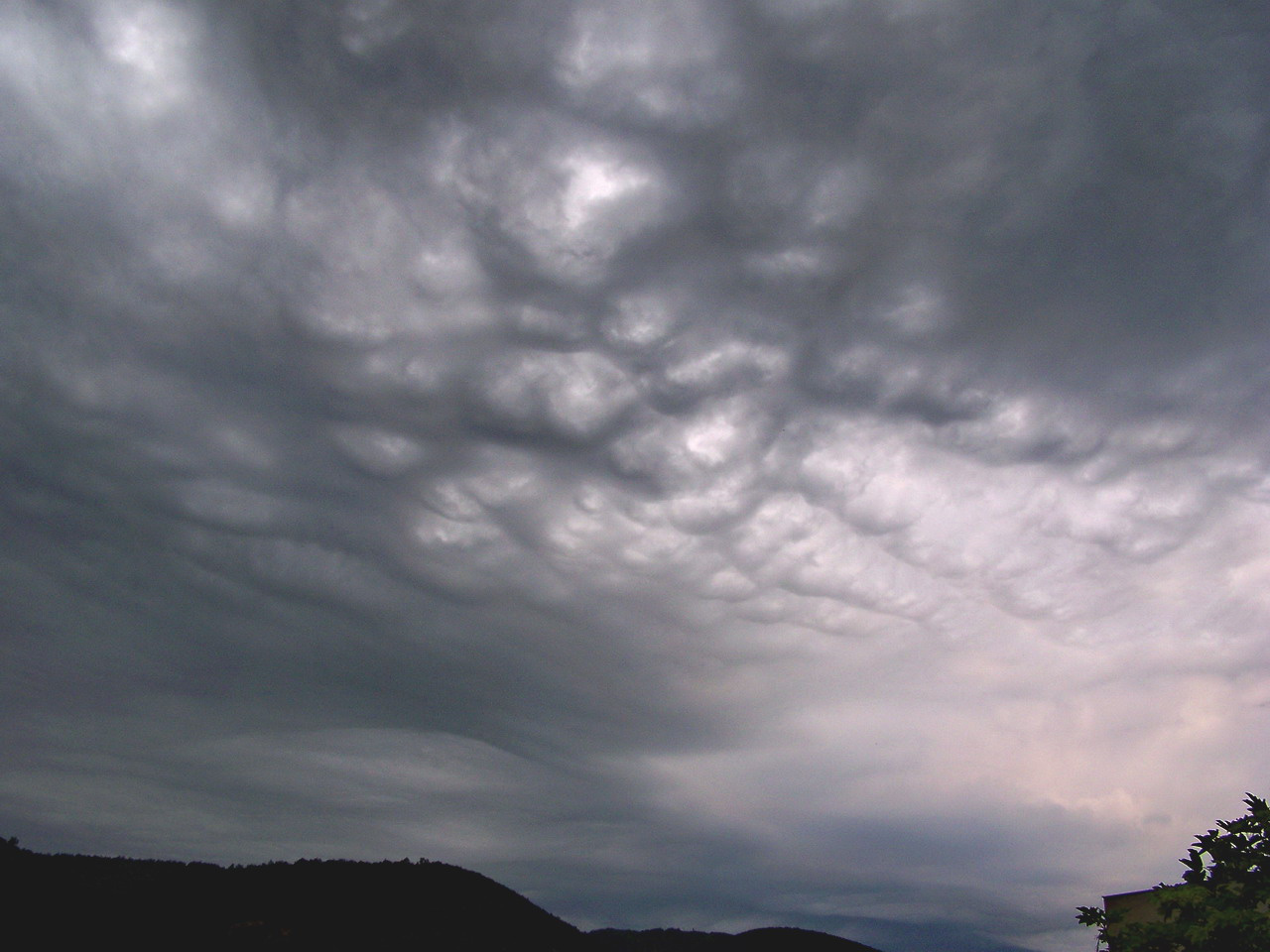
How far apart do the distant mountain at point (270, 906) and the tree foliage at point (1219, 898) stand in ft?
249

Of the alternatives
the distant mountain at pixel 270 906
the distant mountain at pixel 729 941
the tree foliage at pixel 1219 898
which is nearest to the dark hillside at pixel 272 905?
the distant mountain at pixel 270 906

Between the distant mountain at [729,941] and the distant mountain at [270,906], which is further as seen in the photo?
the distant mountain at [729,941]

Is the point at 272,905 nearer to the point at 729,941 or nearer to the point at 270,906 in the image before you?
the point at 270,906

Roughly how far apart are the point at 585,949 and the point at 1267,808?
339 feet

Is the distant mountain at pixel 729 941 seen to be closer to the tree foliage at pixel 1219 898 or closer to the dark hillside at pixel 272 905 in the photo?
the dark hillside at pixel 272 905

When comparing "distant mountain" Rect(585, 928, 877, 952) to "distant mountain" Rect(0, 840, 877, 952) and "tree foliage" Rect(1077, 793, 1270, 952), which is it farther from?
"tree foliage" Rect(1077, 793, 1270, 952)

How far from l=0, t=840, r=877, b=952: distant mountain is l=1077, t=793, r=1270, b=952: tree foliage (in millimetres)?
75758

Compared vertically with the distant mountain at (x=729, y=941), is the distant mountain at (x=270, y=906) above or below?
below

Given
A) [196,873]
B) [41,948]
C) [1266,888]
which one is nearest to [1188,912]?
[1266,888]

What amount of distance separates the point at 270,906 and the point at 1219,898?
89662 millimetres

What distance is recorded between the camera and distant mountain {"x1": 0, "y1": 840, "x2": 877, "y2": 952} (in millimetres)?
73562

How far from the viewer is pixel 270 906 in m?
84.1

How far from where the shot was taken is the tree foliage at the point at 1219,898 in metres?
16.6

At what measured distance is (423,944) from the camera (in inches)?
3184
